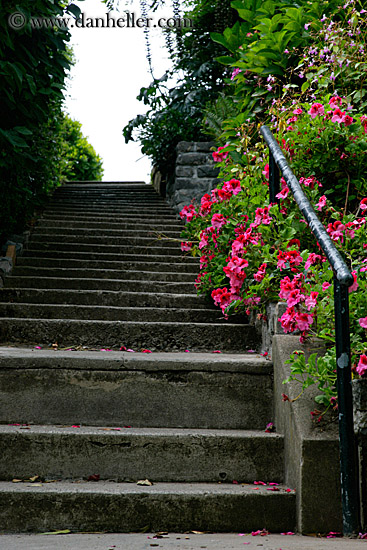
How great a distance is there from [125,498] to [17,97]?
111 inches

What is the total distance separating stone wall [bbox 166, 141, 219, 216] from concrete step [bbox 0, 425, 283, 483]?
4.75m

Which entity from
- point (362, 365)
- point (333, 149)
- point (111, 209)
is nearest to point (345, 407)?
point (362, 365)

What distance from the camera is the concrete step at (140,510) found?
77.9 inches

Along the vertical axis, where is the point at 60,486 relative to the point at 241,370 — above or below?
below

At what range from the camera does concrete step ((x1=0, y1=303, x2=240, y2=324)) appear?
3.62 m

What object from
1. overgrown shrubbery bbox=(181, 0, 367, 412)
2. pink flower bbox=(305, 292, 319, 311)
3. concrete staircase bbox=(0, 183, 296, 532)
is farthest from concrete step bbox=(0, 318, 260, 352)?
pink flower bbox=(305, 292, 319, 311)

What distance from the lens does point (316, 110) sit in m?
3.33

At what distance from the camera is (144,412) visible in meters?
2.55

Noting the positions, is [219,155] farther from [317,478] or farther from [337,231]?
[317,478]

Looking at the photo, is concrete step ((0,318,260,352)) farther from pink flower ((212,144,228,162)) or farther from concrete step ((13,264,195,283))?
pink flower ((212,144,228,162))

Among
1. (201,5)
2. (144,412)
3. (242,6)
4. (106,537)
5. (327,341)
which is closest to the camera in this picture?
(106,537)

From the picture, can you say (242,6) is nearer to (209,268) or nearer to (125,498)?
(209,268)

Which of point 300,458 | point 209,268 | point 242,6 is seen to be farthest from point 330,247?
point 242,6

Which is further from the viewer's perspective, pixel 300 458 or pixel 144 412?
pixel 144 412
